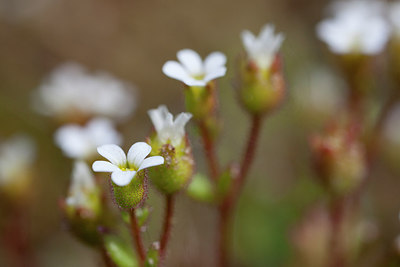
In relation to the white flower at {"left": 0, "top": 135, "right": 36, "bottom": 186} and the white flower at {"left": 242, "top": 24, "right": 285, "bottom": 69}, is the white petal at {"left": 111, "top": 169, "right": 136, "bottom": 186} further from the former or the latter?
the white flower at {"left": 0, "top": 135, "right": 36, "bottom": 186}

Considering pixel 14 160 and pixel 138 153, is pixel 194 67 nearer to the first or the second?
pixel 138 153

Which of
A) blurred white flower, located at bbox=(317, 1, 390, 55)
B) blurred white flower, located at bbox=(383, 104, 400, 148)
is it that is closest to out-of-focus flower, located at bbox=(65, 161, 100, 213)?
blurred white flower, located at bbox=(317, 1, 390, 55)

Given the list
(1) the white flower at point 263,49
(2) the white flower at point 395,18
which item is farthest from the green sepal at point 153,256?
(2) the white flower at point 395,18

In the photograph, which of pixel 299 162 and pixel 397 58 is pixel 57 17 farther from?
pixel 397 58

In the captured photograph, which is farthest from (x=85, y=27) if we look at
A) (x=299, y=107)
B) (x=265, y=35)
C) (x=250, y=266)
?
(x=265, y=35)

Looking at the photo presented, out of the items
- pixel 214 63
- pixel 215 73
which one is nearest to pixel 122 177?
pixel 215 73
